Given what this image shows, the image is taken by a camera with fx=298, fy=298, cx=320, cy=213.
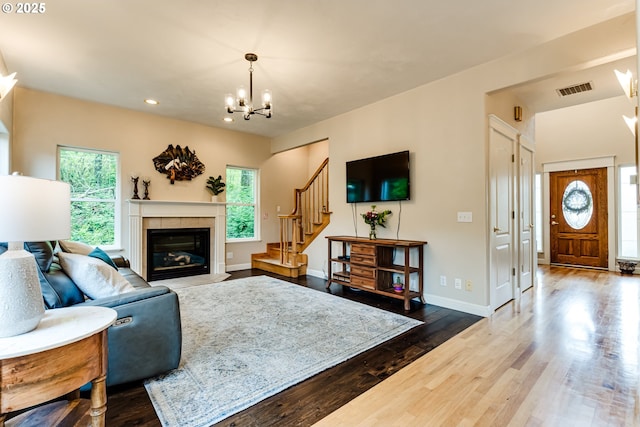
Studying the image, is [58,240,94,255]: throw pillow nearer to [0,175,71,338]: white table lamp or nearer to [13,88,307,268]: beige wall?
[13,88,307,268]: beige wall

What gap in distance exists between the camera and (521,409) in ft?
5.70

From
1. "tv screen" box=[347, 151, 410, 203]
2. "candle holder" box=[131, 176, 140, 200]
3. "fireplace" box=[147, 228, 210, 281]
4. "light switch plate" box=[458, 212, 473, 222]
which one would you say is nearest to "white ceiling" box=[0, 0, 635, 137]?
"tv screen" box=[347, 151, 410, 203]

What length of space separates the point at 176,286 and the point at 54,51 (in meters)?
3.30

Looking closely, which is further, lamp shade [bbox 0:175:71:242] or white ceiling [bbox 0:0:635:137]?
white ceiling [bbox 0:0:635:137]

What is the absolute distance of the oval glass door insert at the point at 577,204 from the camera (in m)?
6.33

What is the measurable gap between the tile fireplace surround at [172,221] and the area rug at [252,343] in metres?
1.38

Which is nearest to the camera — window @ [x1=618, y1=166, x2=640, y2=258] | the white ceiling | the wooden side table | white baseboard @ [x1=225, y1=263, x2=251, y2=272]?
the wooden side table

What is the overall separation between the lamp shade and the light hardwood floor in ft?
5.45

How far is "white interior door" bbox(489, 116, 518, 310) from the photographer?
11.5 ft

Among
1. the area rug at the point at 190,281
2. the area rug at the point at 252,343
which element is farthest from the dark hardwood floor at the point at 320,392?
the area rug at the point at 190,281

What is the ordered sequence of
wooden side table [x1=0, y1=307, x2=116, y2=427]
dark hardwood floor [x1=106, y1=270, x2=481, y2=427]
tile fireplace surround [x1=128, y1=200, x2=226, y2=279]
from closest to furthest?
wooden side table [x1=0, y1=307, x2=116, y2=427]
dark hardwood floor [x1=106, y1=270, x2=481, y2=427]
tile fireplace surround [x1=128, y1=200, x2=226, y2=279]

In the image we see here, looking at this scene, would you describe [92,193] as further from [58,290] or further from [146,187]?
[58,290]

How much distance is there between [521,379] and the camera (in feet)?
6.73

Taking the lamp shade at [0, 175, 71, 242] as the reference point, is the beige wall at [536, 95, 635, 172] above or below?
above
